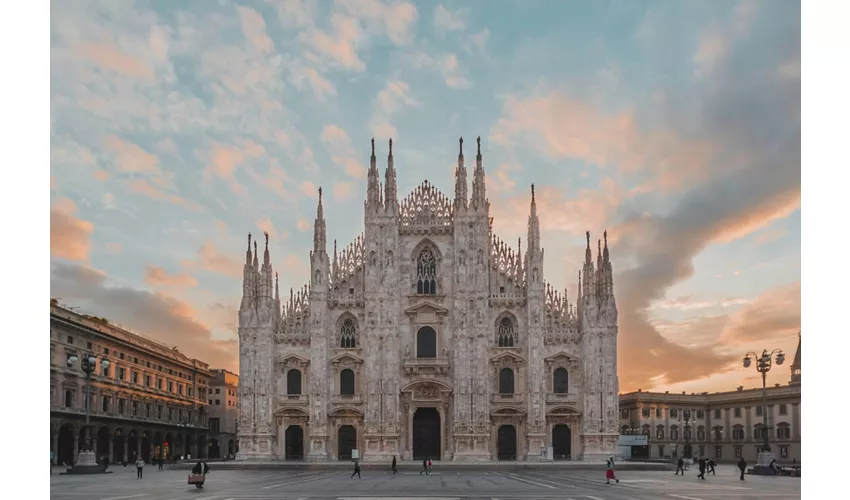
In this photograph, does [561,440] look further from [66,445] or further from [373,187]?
[66,445]

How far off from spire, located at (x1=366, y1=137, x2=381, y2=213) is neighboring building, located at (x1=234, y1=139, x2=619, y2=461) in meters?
0.08

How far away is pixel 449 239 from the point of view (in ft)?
189

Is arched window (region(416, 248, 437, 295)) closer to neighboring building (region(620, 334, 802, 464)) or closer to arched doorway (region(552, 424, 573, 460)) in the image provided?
arched doorway (region(552, 424, 573, 460))

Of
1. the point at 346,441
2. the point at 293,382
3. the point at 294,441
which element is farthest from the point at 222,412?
the point at 346,441

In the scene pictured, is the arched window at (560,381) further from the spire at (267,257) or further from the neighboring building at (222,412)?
the neighboring building at (222,412)

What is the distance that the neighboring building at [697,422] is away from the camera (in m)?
84.2

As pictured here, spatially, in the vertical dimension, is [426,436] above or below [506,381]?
below

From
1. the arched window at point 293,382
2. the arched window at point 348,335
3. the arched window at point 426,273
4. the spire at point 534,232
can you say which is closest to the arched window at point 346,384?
the arched window at point 348,335

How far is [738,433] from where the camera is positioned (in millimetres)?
86000

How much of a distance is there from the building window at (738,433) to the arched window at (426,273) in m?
44.4

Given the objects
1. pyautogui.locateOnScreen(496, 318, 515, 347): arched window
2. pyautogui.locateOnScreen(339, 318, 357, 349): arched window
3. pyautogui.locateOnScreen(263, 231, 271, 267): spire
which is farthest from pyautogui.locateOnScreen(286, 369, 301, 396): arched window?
pyautogui.locateOnScreen(496, 318, 515, 347): arched window

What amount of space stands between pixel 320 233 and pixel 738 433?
2044 inches

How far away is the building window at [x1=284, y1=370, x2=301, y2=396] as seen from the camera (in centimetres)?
5662
